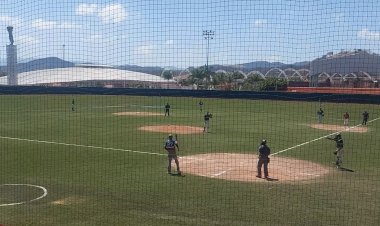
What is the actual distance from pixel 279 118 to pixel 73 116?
16696 millimetres

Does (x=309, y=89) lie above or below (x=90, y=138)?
above

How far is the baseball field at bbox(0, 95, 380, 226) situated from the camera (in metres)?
10.6

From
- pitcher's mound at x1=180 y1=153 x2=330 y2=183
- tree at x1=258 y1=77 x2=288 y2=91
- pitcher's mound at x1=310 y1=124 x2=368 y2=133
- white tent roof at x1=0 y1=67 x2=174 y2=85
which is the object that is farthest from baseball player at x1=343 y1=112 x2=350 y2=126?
pitcher's mound at x1=180 y1=153 x2=330 y2=183

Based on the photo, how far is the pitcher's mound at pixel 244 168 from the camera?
14789 mm

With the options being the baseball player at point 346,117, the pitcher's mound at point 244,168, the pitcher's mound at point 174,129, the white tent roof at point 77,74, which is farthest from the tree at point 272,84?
the pitcher's mound at point 244,168

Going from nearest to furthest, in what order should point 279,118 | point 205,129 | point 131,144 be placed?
1. point 131,144
2. point 205,129
3. point 279,118

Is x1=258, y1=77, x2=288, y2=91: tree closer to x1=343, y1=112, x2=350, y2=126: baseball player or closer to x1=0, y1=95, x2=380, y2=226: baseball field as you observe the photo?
x1=0, y1=95, x2=380, y2=226: baseball field

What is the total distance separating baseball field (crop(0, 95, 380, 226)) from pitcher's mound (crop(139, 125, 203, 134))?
0.39ft

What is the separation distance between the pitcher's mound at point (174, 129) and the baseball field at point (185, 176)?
0.39ft

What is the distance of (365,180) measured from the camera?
47.6 feet

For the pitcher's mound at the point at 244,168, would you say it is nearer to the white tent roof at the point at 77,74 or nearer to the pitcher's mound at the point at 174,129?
the white tent roof at the point at 77,74

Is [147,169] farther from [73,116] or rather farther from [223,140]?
[73,116]

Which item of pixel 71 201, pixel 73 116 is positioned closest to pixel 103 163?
pixel 71 201

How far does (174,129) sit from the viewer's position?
2842 cm
